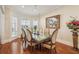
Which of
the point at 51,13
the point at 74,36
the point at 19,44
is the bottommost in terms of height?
the point at 19,44

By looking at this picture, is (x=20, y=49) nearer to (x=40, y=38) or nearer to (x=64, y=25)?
(x=40, y=38)

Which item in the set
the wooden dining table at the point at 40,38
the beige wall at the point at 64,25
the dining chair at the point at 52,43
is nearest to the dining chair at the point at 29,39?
the wooden dining table at the point at 40,38

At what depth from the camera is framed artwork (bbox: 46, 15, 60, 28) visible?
214 centimetres

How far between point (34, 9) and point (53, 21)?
50 cm

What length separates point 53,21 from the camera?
7.18 ft

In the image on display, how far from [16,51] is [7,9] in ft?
2.97

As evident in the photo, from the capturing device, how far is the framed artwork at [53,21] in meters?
2.14

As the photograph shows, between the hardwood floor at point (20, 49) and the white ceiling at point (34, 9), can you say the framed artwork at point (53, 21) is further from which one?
the hardwood floor at point (20, 49)

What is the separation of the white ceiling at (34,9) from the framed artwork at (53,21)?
170 mm

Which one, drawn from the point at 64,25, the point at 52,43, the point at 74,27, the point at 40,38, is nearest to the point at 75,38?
the point at 74,27
